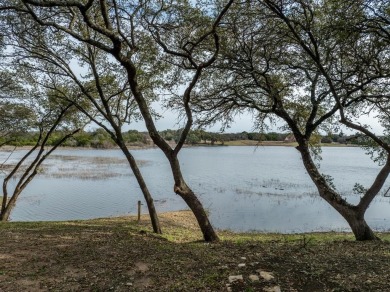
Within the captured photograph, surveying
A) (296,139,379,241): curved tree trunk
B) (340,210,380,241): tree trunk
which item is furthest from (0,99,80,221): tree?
(340,210,380,241): tree trunk

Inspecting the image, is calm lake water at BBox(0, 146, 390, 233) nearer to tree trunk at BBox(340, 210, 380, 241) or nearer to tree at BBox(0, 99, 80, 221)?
tree at BBox(0, 99, 80, 221)

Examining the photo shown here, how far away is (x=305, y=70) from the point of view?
10.8 m

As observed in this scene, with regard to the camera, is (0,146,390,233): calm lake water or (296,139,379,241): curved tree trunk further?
(0,146,390,233): calm lake water

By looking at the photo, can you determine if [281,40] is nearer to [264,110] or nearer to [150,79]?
A: [264,110]

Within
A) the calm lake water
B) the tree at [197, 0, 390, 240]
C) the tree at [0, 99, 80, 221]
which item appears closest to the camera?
the tree at [197, 0, 390, 240]

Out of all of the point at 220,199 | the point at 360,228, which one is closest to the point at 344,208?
the point at 360,228

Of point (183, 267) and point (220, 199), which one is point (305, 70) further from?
point (220, 199)

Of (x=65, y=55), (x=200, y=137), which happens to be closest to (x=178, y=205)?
(x=200, y=137)

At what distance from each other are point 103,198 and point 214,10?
17.5 meters

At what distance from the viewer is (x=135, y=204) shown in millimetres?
22375

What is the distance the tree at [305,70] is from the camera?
8.95 metres

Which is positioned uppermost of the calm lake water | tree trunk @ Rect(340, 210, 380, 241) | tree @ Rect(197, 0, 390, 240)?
tree @ Rect(197, 0, 390, 240)

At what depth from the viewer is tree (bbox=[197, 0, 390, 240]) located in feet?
29.3

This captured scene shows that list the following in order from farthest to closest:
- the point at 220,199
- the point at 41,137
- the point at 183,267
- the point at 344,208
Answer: the point at 220,199
the point at 41,137
the point at 344,208
the point at 183,267
